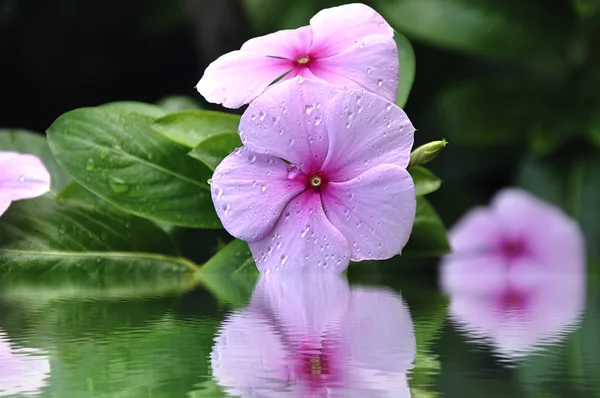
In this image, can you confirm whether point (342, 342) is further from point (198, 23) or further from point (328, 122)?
point (198, 23)

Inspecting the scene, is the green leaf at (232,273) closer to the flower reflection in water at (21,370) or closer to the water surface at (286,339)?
the water surface at (286,339)

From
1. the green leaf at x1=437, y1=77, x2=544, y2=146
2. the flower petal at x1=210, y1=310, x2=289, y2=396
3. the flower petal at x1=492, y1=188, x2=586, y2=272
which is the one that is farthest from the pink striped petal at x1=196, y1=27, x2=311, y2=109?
the green leaf at x1=437, y1=77, x2=544, y2=146

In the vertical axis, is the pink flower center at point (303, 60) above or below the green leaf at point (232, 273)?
above

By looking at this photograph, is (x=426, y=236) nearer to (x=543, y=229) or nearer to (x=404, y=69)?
(x=404, y=69)

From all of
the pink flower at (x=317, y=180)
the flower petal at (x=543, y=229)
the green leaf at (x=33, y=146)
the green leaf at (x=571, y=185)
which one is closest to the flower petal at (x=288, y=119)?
the pink flower at (x=317, y=180)

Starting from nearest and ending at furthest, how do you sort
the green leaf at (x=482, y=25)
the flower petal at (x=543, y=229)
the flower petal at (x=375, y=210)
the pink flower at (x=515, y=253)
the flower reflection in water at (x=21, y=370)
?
the flower reflection in water at (x=21, y=370) < the flower petal at (x=375, y=210) < the pink flower at (x=515, y=253) < the flower petal at (x=543, y=229) < the green leaf at (x=482, y=25)

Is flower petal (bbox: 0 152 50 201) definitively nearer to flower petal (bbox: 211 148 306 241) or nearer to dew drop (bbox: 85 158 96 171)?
dew drop (bbox: 85 158 96 171)
